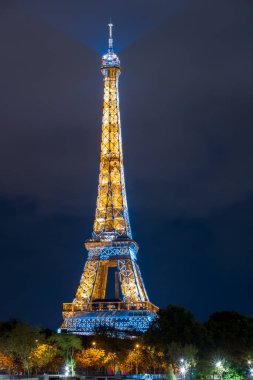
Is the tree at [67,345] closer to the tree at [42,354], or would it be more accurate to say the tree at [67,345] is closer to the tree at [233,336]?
the tree at [42,354]

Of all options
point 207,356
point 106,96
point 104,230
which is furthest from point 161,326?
point 106,96

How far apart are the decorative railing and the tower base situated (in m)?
0.41

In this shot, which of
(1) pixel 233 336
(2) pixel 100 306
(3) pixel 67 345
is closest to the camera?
(1) pixel 233 336

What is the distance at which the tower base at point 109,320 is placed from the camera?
107 m

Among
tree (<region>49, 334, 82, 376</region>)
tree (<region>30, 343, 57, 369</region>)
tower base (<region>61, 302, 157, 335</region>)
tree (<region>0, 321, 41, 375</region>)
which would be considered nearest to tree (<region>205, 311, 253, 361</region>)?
tower base (<region>61, 302, 157, 335</region>)

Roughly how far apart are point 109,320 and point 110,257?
11.8 m

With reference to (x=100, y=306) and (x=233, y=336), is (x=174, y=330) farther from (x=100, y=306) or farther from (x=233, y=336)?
(x=100, y=306)

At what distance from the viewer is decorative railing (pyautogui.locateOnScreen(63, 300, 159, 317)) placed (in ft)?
358

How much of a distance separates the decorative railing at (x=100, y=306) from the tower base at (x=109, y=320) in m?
0.41

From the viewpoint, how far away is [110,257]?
378 ft

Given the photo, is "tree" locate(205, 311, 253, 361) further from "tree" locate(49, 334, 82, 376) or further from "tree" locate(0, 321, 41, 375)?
"tree" locate(0, 321, 41, 375)

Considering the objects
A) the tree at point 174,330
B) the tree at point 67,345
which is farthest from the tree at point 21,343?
the tree at point 174,330

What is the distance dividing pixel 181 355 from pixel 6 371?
26.6 meters

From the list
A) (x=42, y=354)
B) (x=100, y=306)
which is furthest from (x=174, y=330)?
(x=100, y=306)
